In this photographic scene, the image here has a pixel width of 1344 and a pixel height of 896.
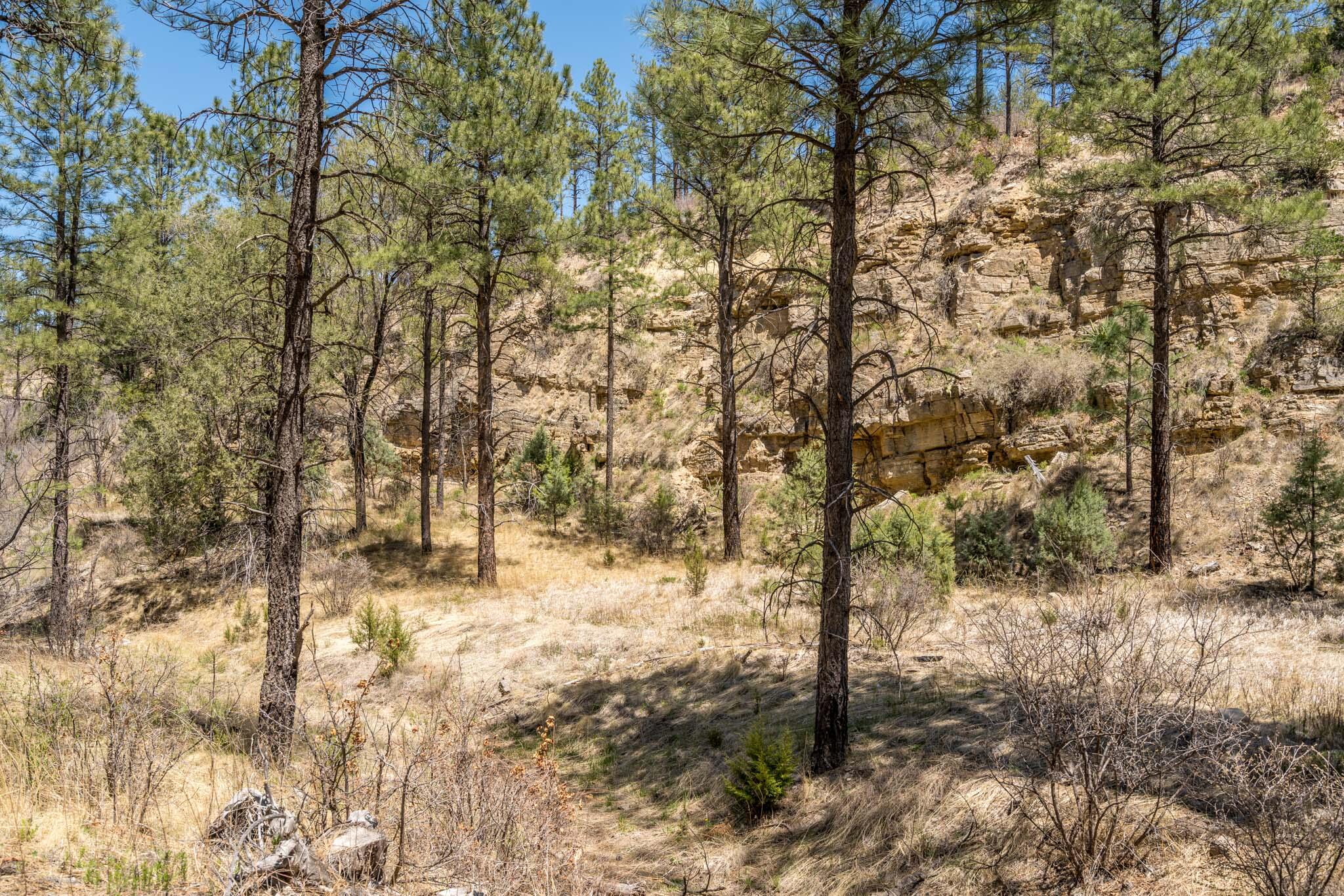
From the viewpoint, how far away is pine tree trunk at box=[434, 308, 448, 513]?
1895cm

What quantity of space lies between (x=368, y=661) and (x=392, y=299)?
38.6ft

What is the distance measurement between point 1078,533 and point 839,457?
966 centimetres

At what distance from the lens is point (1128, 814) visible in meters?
3.80

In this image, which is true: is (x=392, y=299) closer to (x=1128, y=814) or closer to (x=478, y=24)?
(x=478, y=24)

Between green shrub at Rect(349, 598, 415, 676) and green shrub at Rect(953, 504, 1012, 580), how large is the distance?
984 centimetres

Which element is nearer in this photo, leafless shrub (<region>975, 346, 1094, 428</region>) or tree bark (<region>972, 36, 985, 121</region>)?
tree bark (<region>972, 36, 985, 121</region>)

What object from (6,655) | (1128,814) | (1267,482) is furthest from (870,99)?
(6,655)

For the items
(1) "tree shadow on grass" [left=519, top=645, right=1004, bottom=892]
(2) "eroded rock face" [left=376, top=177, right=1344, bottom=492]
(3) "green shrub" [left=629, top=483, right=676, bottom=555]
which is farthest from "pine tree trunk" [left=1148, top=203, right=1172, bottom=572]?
(3) "green shrub" [left=629, top=483, right=676, bottom=555]

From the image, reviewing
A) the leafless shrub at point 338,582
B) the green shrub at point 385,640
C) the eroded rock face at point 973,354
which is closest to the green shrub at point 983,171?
the eroded rock face at point 973,354

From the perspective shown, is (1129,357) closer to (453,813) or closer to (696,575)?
(696,575)

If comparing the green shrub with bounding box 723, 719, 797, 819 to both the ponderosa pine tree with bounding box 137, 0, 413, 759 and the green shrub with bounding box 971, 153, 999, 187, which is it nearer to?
the ponderosa pine tree with bounding box 137, 0, 413, 759

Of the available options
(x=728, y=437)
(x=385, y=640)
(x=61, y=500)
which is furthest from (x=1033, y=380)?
(x=61, y=500)

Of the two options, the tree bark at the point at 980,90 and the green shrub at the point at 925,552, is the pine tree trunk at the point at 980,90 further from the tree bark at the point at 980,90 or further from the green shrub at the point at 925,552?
the green shrub at the point at 925,552

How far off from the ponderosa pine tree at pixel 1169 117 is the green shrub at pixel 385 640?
12.4 metres
